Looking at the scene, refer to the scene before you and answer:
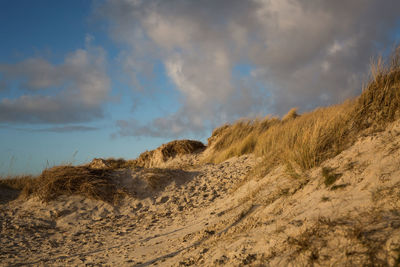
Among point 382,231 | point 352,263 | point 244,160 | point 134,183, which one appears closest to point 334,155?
point 382,231

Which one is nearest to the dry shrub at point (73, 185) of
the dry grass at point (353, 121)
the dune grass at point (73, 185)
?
the dune grass at point (73, 185)

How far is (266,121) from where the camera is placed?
12.4 meters

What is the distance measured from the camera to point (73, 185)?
7172 millimetres

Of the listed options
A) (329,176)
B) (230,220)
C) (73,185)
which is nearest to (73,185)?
(73,185)

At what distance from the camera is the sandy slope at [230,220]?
2318 millimetres

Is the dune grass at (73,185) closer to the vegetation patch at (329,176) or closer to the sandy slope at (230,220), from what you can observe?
the sandy slope at (230,220)

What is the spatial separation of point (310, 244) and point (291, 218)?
31.3 inches

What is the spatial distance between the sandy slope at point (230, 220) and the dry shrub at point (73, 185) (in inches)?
8.5

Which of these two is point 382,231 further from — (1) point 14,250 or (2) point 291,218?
(1) point 14,250

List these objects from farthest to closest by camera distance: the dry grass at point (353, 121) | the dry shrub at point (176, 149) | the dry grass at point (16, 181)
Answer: the dry shrub at point (176, 149) < the dry grass at point (16, 181) < the dry grass at point (353, 121)

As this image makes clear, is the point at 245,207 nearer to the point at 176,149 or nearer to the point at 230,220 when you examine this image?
the point at 230,220

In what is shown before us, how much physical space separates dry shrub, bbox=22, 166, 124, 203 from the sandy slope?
0.71 ft

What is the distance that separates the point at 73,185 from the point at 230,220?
15.2 ft

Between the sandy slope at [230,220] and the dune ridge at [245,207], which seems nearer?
the sandy slope at [230,220]
